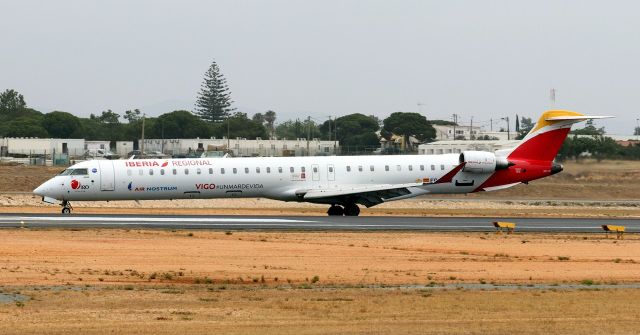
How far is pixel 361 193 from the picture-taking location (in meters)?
49.4

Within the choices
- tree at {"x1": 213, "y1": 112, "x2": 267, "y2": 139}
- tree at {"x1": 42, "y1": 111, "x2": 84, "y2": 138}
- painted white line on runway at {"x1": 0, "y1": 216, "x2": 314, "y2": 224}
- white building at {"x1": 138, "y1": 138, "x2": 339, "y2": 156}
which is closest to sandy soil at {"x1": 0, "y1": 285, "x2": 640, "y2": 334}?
painted white line on runway at {"x1": 0, "y1": 216, "x2": 314, "y2": 224}

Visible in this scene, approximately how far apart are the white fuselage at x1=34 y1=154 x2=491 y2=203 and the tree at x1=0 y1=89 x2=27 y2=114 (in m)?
153

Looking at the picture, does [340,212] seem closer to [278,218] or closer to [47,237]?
[278,218]

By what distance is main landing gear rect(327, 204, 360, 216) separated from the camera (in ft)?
166

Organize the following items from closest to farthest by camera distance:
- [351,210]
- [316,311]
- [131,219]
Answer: [316,311], [131,219], [351,210]

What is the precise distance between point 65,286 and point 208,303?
3977mm

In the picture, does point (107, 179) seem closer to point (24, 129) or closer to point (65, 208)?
point (65, 208)

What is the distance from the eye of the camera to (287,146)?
413ft

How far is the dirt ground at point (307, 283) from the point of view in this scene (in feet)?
63.9

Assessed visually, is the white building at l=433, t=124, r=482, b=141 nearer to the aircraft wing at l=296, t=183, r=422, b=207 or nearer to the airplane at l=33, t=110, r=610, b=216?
the airplane at l=33, t=110, r=610, b=216

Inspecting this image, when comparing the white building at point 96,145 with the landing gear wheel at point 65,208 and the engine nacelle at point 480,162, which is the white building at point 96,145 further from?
the engine nacelle at point 480,162

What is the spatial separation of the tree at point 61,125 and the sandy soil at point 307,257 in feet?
382

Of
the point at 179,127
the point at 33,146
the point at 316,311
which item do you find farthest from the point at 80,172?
the point at 179,127

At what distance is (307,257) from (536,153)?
80.3 ft
